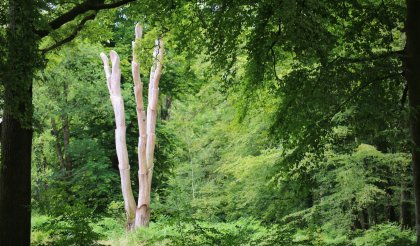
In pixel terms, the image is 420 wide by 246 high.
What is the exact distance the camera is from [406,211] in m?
9.48

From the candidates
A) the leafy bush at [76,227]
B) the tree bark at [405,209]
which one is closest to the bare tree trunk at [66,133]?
the leafy bush at [76,227]

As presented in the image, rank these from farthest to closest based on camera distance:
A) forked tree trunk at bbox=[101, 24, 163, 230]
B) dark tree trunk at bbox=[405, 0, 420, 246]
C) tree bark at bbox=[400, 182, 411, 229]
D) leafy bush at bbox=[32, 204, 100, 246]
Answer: forked tree trunk at bbox=[101, 24, 163, 230] → tree bark at bbox=[400, 182, 411, 229] → leafy bush at bbox=[32, 204, 100, 246] → dark tree trunk at bbox=[405, 0, 420, 246]

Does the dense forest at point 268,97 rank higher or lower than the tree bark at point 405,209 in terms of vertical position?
higher

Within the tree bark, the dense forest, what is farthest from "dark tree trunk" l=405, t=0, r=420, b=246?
the tree bark

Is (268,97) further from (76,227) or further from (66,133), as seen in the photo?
(66,133)

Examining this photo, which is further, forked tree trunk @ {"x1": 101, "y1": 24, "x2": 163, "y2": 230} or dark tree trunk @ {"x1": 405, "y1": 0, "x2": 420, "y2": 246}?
forked tree trunk @ {"x1": 101, "y1": 24, "x2": 163, "y2": 230}

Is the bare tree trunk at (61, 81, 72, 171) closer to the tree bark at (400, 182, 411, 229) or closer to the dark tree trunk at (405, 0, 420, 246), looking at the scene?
the tree bark at (400, 182, 411, 229)

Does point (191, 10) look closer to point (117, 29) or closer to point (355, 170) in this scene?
point (355, 170)

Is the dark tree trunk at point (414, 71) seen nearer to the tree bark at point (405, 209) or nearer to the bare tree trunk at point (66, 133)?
the tree bark at point (405, 209)

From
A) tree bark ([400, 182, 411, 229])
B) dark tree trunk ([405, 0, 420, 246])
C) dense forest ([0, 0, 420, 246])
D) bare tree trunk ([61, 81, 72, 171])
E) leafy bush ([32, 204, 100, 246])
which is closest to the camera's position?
dense forest ([0, 0, 420, 246])

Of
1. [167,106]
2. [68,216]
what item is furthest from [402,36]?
[167,106]

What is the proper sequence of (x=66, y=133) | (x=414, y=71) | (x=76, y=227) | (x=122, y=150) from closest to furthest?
(x=414, y=71)
(x=76, y=227)
(x=122, y=150)
(x=66, y=133)

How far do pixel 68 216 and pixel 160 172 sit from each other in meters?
13.3

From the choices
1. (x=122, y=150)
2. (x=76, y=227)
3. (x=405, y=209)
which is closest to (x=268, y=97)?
(x=76, y=227)
